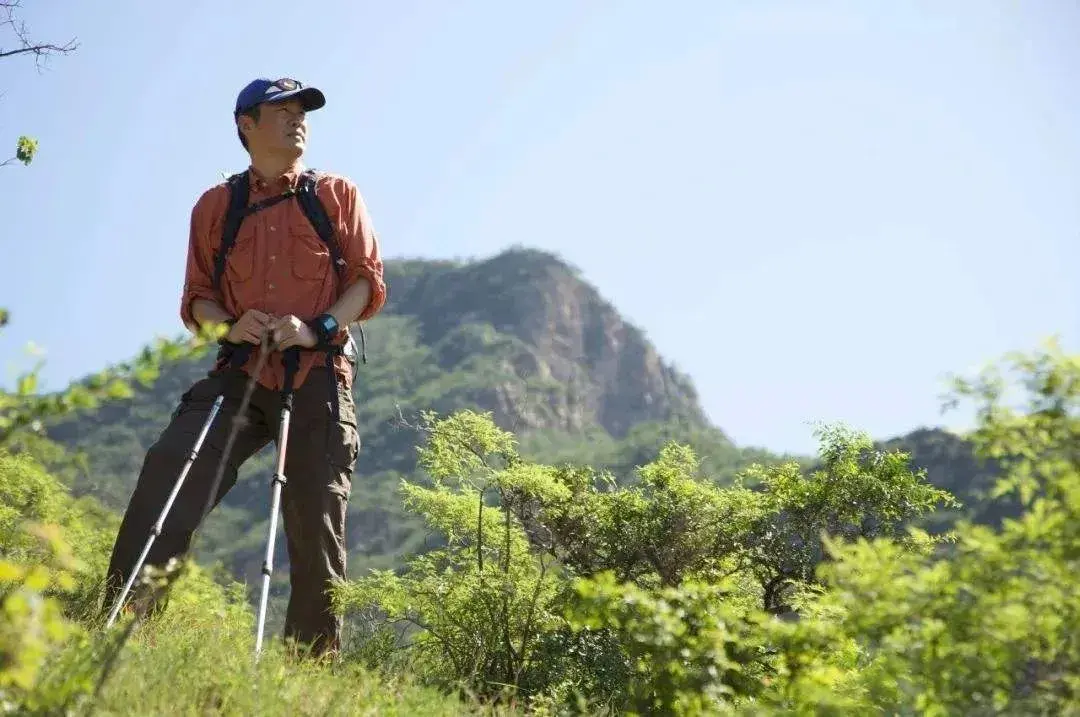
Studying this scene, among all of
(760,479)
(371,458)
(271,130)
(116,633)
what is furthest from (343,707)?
(371,458)

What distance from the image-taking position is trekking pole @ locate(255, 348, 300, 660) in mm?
4762

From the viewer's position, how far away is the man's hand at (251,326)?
5797mm

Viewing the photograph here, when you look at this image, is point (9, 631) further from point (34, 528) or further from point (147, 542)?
point (147, 542)

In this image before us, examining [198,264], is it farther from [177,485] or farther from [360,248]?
[177,485]

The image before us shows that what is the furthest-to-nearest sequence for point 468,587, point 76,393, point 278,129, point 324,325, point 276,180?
point 276,180
point 278,129
point 324,325
point 468,587
point 76,393

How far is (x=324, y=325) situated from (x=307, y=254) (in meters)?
0.48

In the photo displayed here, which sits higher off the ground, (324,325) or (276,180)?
(276,180)

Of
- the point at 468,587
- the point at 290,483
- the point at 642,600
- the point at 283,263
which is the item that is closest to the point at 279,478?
the point at 290,483

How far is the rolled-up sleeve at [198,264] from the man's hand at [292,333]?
63 cm

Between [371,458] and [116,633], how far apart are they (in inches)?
7261

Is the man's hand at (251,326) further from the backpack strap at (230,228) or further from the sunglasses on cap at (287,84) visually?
the sunglasses on cap at (287,84)

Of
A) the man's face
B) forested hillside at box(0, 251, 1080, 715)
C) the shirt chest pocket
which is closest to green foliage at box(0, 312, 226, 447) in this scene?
forested hillside at box(0, 251, 1080, 715)

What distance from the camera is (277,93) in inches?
246

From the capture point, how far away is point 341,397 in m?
6.18
